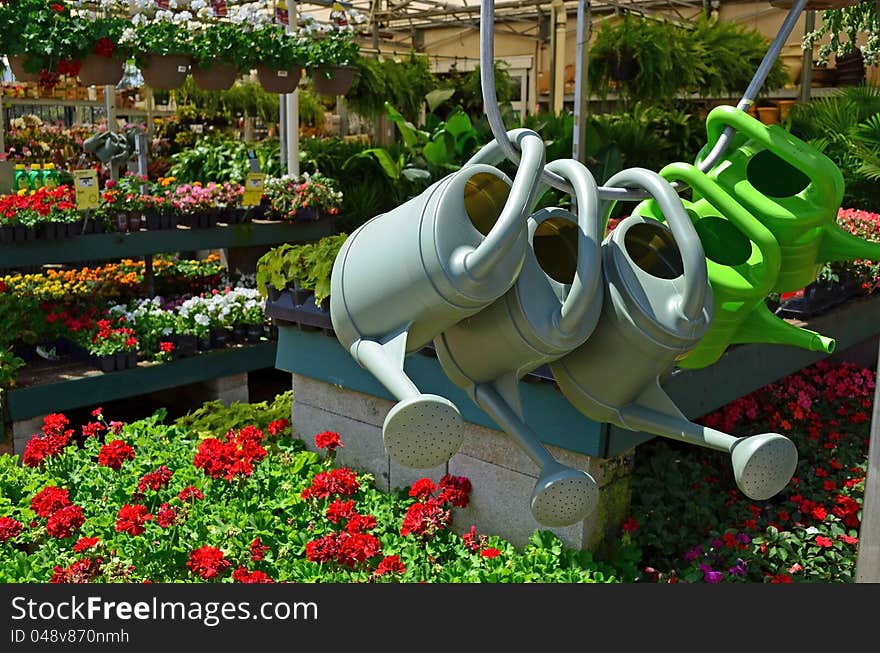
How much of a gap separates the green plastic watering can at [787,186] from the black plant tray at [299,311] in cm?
190

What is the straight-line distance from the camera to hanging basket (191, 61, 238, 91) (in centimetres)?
507

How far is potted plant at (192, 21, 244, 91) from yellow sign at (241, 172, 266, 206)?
688 mm

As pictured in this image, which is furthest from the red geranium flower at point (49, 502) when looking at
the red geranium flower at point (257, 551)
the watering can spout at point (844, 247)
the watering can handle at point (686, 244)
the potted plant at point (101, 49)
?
the potted plant at point (101, 49)

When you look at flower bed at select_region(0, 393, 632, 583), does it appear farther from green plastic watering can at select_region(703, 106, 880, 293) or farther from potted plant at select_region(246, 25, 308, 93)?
potted plant at select_region(246, 25, 308, 93)

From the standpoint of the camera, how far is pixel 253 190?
5.57m

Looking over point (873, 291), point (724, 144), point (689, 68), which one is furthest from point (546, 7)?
point (724, 144)

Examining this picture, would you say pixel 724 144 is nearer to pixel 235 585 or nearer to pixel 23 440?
pixel 235 585

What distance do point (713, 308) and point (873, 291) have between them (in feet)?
11.2

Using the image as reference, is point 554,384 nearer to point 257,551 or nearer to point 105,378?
point 257,551

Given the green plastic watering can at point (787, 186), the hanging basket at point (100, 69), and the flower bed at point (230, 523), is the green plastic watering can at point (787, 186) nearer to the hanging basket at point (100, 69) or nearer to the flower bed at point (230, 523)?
the flower bed at point (230, 523)

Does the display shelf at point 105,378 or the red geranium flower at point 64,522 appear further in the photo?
the display shelf at point 105,378

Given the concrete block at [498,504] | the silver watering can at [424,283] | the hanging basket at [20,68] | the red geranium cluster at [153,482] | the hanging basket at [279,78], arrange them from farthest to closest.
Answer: the hanging basket at [279,78]
the hanging basket at [20,68]
the concrete block at [498,504]
the red geranium cluster at [153,482]
the silver watering can at [424,283]

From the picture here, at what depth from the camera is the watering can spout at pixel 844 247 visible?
1339 millimetres

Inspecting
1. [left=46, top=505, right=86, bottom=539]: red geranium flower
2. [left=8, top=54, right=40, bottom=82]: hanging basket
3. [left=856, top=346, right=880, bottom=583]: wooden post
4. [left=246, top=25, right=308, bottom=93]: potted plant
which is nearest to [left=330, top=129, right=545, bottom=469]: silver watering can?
[left=856, top=346, right=880, bottom=583]: wooden post
